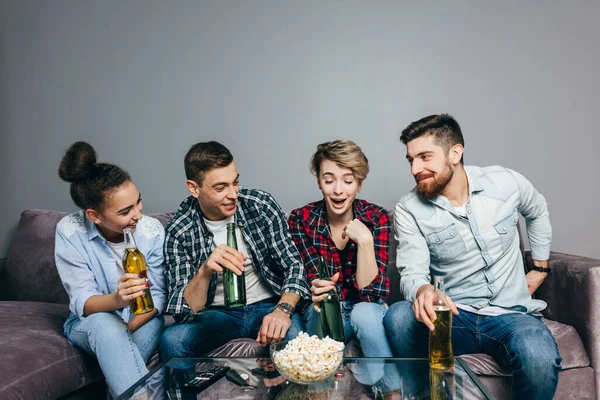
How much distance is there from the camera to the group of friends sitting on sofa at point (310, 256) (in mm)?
1835

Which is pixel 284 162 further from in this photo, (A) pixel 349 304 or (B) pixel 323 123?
(A) pixel 349 304

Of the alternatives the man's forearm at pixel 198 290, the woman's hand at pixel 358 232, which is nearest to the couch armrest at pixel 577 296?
the woman's hand at pixel 358 232

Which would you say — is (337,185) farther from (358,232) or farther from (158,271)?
(158,271)

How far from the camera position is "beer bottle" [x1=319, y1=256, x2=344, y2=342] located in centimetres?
180

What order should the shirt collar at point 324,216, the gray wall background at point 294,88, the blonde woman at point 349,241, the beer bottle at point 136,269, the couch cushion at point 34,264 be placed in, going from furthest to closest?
the gray wall background at point 294,88 → the couch cushion at point 34,264 → the shirt collar at point 324,216 → the blonde woman at point 349,241 → the beer bottle at point 136,269

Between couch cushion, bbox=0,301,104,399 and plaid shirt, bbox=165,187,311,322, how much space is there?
1.19 feet

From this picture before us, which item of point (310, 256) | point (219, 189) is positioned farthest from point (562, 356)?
point (219, 189)

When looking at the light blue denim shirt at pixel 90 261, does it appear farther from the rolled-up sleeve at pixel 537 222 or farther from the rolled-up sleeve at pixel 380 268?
the rolled-up sleeve at pixel 537 222

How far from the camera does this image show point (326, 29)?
2.75m

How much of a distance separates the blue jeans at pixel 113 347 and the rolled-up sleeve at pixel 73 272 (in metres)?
0.10

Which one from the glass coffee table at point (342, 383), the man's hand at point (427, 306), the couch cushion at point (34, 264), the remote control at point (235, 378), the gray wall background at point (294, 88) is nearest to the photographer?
the glass coffee table at point (342, 383)

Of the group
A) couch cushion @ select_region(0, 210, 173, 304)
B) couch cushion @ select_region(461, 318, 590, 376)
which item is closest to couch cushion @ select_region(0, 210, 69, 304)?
couch cushion @ select_region(0, 210, 173, 304)

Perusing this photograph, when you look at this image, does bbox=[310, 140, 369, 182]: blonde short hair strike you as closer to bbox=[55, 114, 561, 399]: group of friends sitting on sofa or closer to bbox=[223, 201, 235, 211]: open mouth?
bbox=[55, 114, 561, 399]: group of friends sitting on sofa

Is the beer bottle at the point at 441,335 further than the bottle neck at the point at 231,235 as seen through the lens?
No
